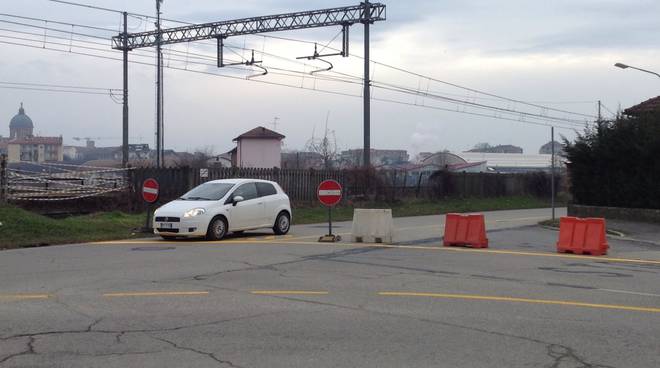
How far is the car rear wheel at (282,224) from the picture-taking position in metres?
20.2

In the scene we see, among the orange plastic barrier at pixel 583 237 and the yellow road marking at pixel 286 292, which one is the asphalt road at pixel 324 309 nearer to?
the yellow road marking at pixel 286 292

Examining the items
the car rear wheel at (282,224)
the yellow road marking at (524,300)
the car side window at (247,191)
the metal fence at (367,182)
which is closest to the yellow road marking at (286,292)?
the yellow road marking at (524,300)

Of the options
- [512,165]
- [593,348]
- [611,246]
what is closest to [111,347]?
[593,348]

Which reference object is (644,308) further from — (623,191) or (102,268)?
(623,191)

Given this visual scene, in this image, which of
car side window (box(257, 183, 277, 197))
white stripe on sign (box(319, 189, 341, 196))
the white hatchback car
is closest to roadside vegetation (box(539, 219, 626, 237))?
white stripe on sign (box(319, 189, 341, 196))

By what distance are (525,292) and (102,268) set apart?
7.18 meters

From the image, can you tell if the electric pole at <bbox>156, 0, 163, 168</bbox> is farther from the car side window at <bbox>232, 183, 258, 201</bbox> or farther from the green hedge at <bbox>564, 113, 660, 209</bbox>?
the green hedge at <bbox>564, 113, 660, 209</bbox>

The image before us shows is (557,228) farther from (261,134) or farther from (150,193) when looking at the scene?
(261,134)

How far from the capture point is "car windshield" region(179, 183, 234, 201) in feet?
60.8

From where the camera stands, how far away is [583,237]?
16.2 meters

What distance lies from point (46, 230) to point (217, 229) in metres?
4.65

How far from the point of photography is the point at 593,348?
6.96 metres

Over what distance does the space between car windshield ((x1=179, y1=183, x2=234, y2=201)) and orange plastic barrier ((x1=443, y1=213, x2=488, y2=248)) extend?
581 cm

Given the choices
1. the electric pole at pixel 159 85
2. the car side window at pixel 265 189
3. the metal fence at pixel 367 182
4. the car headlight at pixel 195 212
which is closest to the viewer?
the car headlight at pixel 195 212
